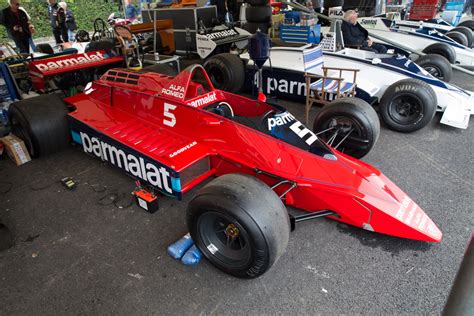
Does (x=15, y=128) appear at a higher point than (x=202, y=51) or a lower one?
lower

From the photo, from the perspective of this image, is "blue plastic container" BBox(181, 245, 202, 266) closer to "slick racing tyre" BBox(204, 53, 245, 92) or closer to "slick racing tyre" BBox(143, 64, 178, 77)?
"slick racing tyre" BBox(143, 64, 178, 77)

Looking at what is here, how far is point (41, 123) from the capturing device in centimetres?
367

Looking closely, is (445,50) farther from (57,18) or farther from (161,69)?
(57,18)

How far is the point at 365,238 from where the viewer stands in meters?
2.58

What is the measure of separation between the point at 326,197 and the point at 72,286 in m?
1.95

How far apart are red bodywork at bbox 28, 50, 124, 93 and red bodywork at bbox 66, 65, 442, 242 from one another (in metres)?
1.27

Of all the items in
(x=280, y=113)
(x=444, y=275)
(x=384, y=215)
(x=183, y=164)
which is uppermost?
(x=280, y=113)

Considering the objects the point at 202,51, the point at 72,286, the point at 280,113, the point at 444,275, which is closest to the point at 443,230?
the point at 444,275

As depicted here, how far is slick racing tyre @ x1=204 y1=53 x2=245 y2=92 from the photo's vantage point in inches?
214

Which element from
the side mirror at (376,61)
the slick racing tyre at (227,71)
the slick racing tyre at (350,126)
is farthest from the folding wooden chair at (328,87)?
the slick racing tyre at (227,71)

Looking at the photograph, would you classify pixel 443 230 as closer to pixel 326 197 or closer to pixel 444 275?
pixel 444 275

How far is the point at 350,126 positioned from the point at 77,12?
52.3ft

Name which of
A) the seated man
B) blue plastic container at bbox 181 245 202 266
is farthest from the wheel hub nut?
the seated man

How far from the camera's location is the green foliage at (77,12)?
43.9 feet
